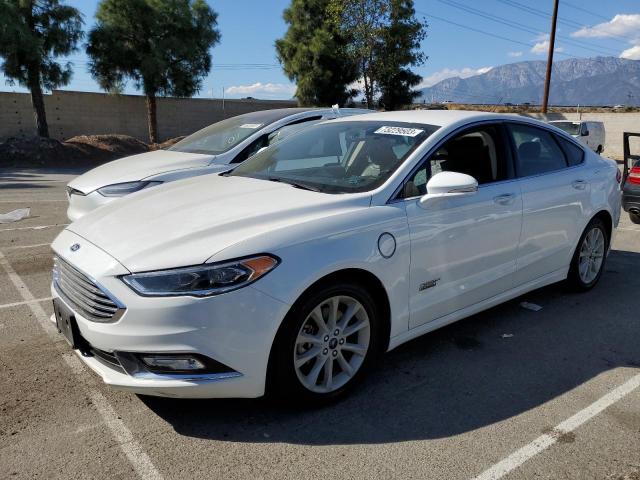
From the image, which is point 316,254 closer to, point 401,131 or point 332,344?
point 332,344

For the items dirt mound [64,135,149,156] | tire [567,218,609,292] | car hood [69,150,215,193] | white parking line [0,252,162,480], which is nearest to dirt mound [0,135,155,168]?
dirt mound [64,135,149,156]

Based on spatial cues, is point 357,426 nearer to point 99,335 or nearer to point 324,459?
point 324,459

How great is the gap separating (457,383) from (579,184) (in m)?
2.30

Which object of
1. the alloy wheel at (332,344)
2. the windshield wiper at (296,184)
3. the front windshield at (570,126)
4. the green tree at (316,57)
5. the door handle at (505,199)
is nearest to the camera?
the alloy wheel at (332,344)

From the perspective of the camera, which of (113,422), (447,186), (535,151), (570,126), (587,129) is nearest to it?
(113,422)

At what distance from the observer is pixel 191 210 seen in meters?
3.20

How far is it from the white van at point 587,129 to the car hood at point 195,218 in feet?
66.5

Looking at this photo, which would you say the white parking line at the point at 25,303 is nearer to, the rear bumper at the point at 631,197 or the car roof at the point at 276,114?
the car roof at the point at 276,114

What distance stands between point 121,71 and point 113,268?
83.5ft

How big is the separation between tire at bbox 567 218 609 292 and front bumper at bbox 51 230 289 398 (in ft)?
10.9

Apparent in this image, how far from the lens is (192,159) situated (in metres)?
6.31

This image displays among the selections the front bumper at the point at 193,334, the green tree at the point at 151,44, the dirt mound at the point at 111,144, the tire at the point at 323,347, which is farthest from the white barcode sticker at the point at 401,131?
the green tree at the point at 151,44

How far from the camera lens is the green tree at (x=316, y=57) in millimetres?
29953

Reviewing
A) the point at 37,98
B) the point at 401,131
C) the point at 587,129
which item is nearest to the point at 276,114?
the point at 401,131
